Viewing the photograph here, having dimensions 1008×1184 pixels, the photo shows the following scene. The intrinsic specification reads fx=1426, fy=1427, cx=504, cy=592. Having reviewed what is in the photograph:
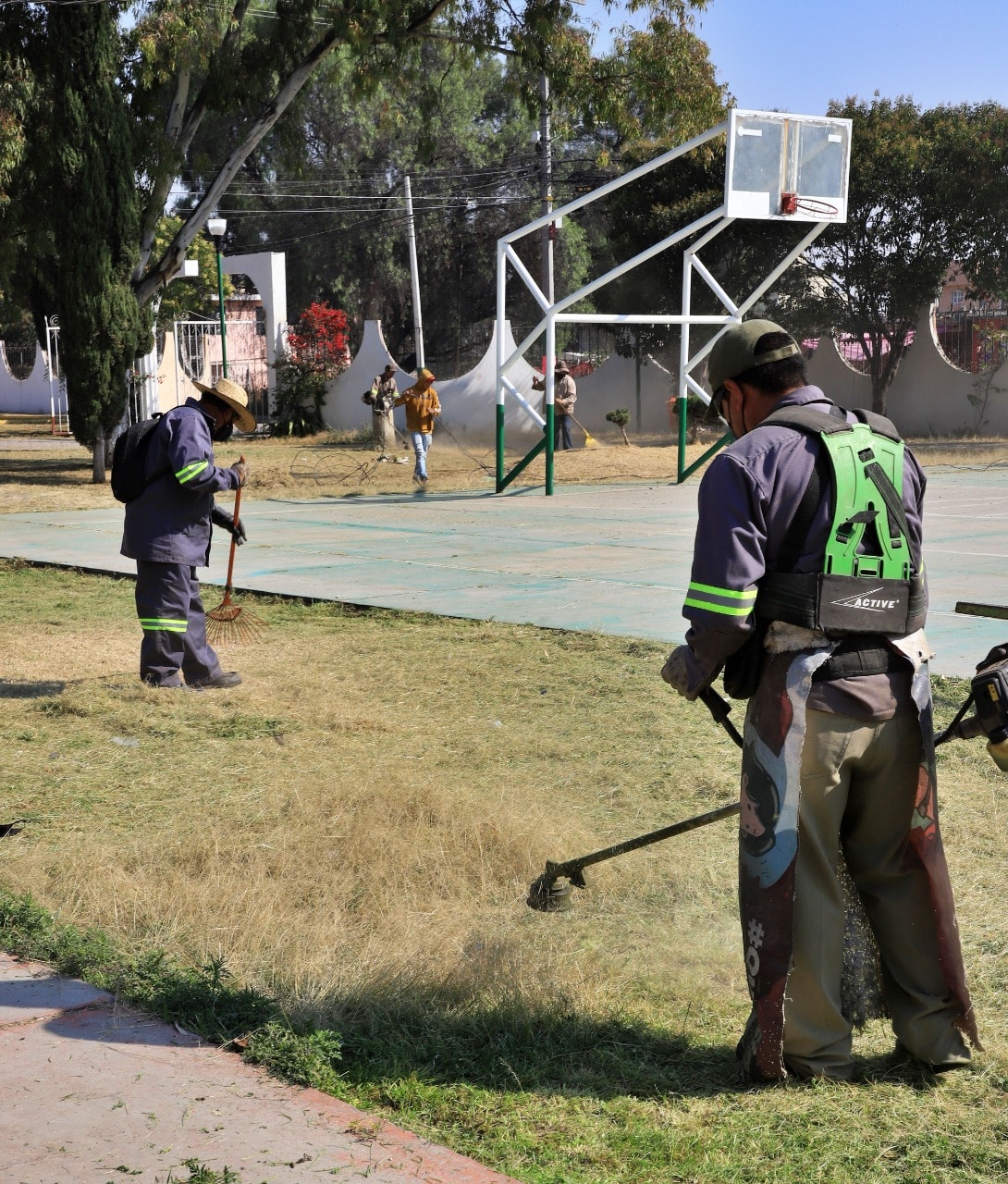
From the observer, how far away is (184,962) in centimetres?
414

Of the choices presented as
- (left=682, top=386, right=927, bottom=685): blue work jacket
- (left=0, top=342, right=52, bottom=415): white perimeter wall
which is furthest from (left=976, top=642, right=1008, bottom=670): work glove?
(left=0, top=342, right=52, bottom=415): white perimeter wall

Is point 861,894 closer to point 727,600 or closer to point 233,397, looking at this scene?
point 727,600

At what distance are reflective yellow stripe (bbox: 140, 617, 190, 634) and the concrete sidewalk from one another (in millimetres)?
4318

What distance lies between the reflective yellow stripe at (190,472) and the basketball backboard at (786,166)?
13.2m

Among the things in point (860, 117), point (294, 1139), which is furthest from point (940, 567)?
point (860, 117)

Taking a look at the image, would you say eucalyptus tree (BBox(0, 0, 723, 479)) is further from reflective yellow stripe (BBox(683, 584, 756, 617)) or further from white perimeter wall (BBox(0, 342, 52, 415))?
white perimeter wall (BBox(0, 342, 52, 415))

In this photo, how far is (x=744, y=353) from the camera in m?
3.57

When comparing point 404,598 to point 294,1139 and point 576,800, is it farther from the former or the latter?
point 294,1139

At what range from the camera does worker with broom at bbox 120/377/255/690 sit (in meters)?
7.76

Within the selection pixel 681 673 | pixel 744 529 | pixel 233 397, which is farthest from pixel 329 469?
pixel 744 529

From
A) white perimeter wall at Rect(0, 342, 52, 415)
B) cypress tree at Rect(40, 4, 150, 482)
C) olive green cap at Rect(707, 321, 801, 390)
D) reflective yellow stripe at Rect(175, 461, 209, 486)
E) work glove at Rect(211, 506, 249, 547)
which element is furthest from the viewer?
white perimeter wall at Rect(0, 342, 52, 415)

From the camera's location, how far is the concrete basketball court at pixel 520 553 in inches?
411

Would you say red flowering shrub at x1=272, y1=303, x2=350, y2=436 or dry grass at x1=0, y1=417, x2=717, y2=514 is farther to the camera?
red flowering shrub at x1=272, y1=303, x2=350, y2=436

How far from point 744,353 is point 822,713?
0.92 meters
